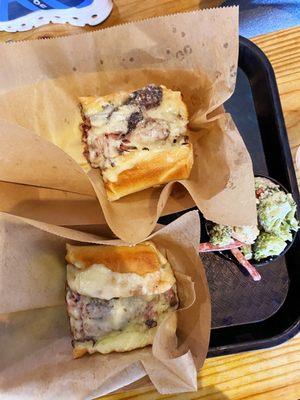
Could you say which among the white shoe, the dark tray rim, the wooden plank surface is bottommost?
the wooden plank surface

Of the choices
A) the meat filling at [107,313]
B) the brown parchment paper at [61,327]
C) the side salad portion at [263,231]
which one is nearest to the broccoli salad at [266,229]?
the side salad portion at [263,231]

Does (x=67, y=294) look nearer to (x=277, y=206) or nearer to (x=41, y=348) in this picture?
(x=41, y=348)

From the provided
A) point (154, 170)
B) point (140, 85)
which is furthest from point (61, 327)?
point (140, 85)

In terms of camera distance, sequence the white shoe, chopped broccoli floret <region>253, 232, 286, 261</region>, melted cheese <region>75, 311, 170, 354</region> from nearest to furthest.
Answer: melted cheese <region>75, 311, 170, 354</region> < chopped broccoli floret <region>253, 232, 286, 261</region> < the white shoe

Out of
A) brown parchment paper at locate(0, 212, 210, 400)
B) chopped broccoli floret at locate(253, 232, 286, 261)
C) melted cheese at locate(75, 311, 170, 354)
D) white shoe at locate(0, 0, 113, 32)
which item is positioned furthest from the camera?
white shoe at locate(0, 0, 113, 32)

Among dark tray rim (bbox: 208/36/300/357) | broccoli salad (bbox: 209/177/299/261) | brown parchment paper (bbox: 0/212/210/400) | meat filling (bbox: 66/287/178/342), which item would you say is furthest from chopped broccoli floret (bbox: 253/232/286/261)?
meat filling (bbox: 66/287/178/342)

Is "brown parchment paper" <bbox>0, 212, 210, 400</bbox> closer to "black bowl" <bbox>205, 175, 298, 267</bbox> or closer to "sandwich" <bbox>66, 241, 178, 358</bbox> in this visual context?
"sandwich" <bbox>66, 241, 178, 358</bbox>

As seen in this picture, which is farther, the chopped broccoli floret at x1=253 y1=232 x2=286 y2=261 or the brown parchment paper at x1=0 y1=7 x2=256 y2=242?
the chopped broccoli floret at x1=253 y1=232 x2=286 y2=261

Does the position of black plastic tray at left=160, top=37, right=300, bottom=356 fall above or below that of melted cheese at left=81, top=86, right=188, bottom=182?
below
